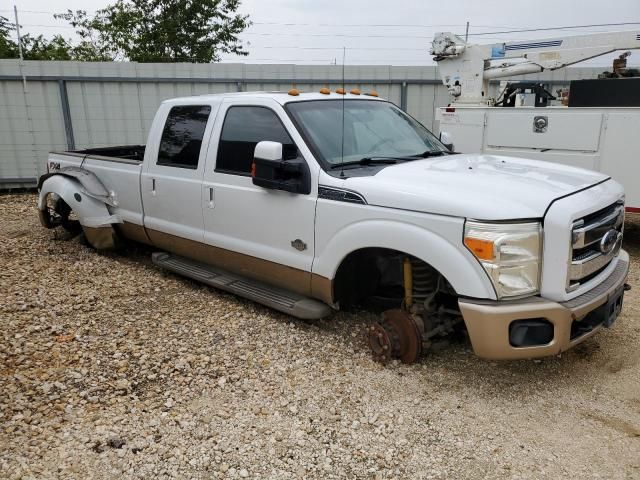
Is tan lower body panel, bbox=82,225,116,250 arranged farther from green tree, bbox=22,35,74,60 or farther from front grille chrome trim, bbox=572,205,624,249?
green tree, bbox=22,35,74,60

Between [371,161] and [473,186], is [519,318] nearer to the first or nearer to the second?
[473,186]

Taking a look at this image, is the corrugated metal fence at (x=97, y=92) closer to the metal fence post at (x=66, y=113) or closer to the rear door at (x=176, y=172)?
the metal fence post at (x=66, y=113)

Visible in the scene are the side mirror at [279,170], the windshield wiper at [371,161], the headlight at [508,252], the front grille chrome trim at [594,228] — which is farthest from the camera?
the windshield wiper at [371,161]

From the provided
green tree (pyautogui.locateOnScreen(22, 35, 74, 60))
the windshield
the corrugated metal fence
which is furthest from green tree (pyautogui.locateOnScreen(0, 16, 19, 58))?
the windshield

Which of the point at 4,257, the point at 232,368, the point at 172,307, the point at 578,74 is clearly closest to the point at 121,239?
the point at 4,257

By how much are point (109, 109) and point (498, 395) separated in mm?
10027

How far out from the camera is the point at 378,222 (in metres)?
3.52

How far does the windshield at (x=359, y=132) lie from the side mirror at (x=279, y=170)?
8.2 inches

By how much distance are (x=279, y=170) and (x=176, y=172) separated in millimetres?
1583

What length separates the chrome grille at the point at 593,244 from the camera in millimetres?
3154

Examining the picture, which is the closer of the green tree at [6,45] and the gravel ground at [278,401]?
the gravel ground at [278,401]

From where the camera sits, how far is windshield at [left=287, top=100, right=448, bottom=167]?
4113mm

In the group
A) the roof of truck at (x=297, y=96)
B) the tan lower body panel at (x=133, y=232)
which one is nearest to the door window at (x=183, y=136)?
the roof of truck at (x=297, y=96)

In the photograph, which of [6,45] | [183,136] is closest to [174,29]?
[6,45]
